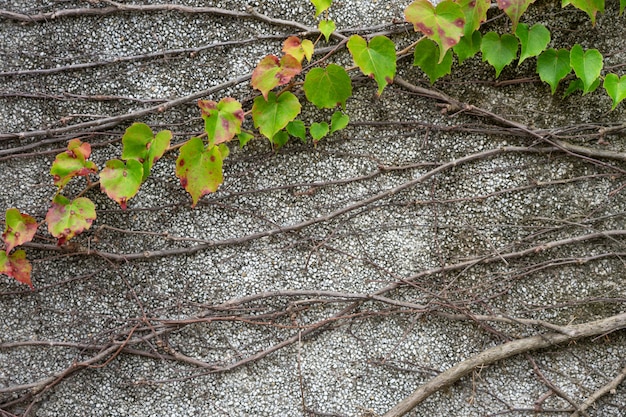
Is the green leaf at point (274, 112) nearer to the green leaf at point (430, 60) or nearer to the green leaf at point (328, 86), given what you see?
the green leaf at point (328, 86)

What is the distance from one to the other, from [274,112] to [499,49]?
0.73 meters

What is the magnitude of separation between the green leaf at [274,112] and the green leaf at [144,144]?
27 centimetres

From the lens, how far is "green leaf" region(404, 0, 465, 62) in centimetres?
150

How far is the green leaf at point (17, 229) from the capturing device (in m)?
1.54

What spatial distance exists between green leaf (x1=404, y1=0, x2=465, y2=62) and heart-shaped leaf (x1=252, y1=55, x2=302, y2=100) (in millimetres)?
355

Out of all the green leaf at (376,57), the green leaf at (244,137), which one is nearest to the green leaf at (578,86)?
the green leaf at (376,57)

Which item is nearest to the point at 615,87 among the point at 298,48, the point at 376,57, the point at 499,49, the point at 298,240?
the point at 499,49

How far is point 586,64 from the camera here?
5.32ft

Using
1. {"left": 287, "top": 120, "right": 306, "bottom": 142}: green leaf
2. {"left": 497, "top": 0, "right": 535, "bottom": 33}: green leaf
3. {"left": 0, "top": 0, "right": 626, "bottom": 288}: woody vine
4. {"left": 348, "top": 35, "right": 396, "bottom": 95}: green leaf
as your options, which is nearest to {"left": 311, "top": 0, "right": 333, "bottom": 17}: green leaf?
{"left": 0, "top": 0, "right": 626, "bottom": 288}: woody vine

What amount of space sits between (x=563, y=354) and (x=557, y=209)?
48 cm

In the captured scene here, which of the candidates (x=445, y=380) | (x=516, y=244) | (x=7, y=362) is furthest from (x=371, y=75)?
(x=7, y=362)

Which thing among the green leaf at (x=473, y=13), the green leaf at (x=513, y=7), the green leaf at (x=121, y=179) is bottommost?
the green leaf at (x=121, y=179)

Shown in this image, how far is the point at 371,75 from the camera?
1.67 metres

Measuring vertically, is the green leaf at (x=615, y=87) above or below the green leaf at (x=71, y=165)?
above
